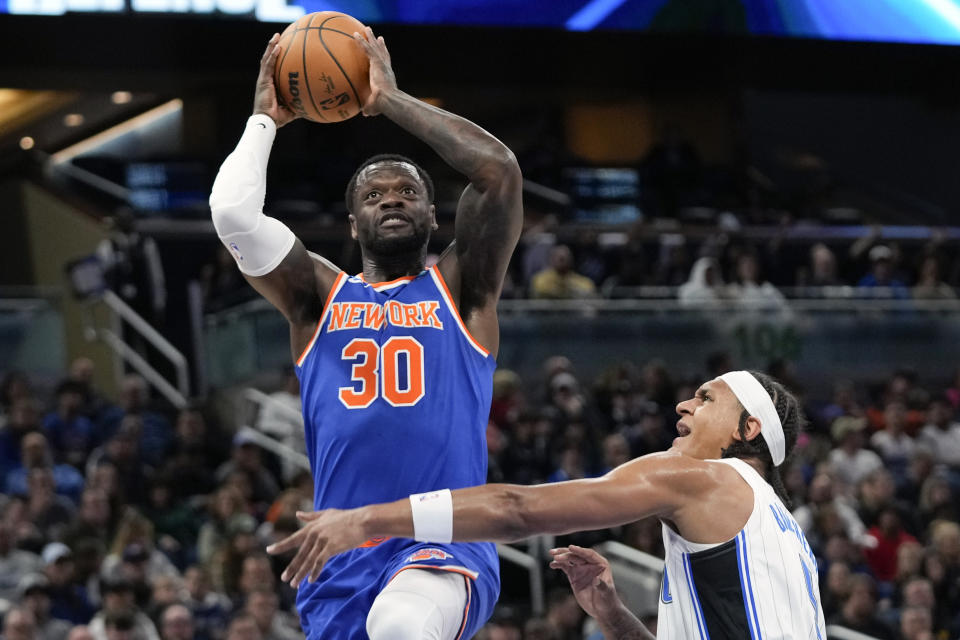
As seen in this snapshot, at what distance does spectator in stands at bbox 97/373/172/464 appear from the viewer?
41.9 feet

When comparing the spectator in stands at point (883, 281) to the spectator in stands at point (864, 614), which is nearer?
the spectator in stands at point (864, 614)

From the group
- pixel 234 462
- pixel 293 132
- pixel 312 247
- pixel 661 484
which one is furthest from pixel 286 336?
pixel 293 132

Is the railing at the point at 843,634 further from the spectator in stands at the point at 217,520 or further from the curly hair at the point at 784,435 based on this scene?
the curly hair at the point at 784,435

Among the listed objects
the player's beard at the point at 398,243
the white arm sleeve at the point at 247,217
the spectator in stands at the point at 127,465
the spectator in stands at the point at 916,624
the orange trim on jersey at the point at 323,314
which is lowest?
the spectator in stands at the point at 916,624

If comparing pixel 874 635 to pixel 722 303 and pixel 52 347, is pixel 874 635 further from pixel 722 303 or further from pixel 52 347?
pixel 52 347

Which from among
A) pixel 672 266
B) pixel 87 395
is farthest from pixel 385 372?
pixel 672 266

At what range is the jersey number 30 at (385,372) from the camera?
16.2 ft

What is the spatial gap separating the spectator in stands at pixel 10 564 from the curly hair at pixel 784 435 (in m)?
7.10

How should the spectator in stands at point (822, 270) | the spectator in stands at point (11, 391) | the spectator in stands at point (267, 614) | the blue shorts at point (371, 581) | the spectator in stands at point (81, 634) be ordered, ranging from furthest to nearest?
the spectator in stands at point (822, 270), the spectator in stands at point (11, 391), the spectator in stands at point (267, 614), the spectator in stands at point (81, 634), the blue shorts at point (371, 581)

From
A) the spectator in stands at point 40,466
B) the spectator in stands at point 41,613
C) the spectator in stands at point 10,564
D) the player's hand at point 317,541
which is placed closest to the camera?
the player's hand at point 317,541

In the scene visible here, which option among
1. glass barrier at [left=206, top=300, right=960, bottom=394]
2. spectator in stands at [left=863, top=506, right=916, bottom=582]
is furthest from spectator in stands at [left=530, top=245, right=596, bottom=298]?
spectator in stands at [left=863, top=506, right=916, bottom=582]

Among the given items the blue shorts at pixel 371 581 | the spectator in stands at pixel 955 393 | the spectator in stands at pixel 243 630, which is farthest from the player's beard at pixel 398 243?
the spectator in stands at pixel 955 393

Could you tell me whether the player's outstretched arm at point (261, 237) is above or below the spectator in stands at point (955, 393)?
above

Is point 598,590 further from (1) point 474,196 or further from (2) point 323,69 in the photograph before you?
(2) point 323,69
